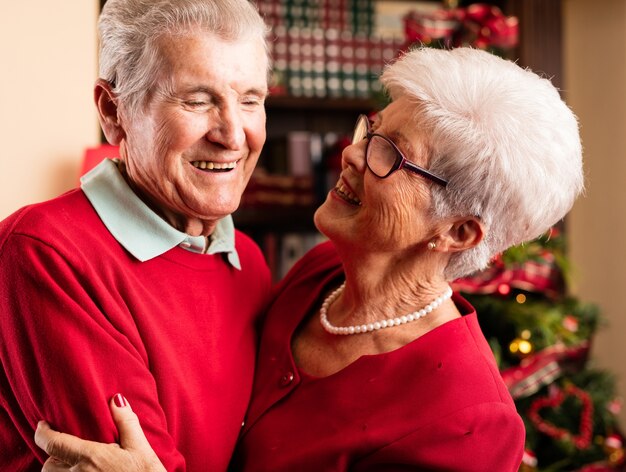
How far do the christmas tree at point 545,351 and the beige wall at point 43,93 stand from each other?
1.36m

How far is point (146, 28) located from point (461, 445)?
86 cm

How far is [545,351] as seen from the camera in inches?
103

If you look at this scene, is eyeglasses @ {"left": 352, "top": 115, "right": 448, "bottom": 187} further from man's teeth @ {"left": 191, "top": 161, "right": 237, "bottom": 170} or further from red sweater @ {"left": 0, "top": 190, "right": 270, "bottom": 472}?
red sweater @ {"left": 0, "top": 190, "right": 270, "bottom": 472}

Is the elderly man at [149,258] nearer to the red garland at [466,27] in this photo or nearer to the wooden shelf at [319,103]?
the red garland at [466,27]

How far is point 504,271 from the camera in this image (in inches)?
104

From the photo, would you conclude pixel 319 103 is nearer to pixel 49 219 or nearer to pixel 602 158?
pixel 602 158

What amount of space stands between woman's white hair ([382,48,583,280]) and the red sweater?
0.49 metres

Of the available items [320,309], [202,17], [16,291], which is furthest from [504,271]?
[16,291]

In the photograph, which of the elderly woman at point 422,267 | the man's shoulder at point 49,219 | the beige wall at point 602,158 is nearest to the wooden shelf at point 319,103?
the beige wall at point 602,158

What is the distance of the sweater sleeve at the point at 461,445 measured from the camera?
123 cm

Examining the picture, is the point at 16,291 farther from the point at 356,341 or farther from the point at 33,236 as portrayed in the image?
the point at 356,341

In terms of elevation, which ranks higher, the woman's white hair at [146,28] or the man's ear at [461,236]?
the woman's white hair at [146,28]

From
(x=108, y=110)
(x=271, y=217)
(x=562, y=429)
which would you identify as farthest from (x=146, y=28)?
(x=271, y=217)

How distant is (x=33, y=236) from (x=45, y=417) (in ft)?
0.92
